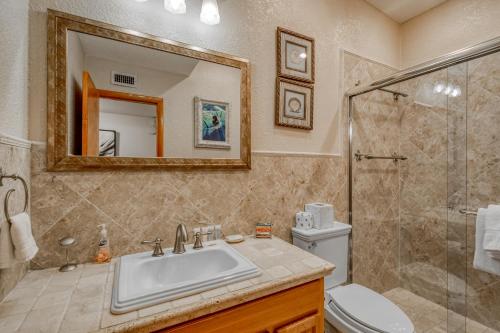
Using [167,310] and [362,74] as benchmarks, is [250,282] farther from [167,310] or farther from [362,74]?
[362,74]

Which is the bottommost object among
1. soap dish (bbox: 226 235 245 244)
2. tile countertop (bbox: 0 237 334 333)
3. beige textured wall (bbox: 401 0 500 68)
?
tile countertop (bbox: 0 237 334 333)

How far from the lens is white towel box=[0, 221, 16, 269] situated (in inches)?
26.8

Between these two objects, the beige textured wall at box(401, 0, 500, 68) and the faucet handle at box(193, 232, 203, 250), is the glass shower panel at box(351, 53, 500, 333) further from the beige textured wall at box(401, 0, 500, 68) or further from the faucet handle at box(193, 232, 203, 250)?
the faucet handle at box(193, 232, 203, 250)

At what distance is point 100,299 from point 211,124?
93 centimetres

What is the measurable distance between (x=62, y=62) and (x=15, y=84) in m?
0.22

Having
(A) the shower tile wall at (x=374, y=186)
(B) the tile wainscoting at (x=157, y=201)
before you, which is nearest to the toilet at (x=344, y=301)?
(B) the tile wainscoting at (x=157, y=201)

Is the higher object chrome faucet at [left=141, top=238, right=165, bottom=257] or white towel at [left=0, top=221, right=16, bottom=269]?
white towel at [left=0, top=221, right=16, bottom=269]

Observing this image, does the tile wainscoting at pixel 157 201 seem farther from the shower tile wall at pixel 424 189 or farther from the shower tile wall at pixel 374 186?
the shower tile wall at pixel 424 189

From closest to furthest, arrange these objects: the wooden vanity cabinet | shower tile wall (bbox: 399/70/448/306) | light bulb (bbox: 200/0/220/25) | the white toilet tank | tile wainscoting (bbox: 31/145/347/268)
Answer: the wooden vanity cabinet < tile wainscoting (bbox: 31/145/347/268) < light bulb (bbox: 200/0/220/25) < the white toilet tank < shower tile wall (bbox: 399/70/448/306)

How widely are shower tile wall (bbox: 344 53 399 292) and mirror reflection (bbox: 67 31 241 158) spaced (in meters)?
1.14

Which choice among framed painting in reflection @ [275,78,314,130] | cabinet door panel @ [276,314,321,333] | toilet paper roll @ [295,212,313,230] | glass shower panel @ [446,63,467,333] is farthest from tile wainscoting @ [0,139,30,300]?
glass shower panel @ [446,63,467,333]

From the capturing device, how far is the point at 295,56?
1.64 metres

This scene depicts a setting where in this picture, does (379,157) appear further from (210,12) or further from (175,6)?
(175,6)

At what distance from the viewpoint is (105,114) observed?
43.8 inches
